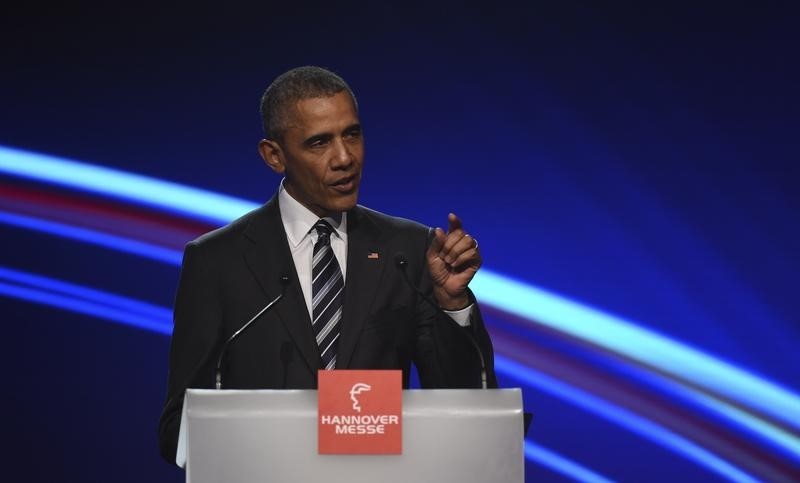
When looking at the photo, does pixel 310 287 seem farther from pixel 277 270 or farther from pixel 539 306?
pixel 539 306

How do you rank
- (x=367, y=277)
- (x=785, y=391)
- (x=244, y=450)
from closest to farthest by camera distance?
1. (x=244, y=450)
2. (x=367, y=277)
3. (x=785, y=391)

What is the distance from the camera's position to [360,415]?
1.66 meters

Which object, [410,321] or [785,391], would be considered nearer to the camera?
[410,321]

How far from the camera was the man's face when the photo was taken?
224cm

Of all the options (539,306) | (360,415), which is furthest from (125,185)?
(360,415)

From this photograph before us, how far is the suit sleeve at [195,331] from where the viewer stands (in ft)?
7.12

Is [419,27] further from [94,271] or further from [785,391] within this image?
[785,391]

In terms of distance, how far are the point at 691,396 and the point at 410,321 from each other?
61.1 inches

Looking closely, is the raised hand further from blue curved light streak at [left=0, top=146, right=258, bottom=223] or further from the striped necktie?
blue curved light streak at [left=0, top=146, right=258, bottom=223]

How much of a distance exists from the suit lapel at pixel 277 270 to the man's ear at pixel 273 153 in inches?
3.1

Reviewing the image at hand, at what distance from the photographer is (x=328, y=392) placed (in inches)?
65.2

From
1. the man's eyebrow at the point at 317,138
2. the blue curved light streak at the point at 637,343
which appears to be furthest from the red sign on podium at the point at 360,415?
the blue curved light streak at the point at 637,343

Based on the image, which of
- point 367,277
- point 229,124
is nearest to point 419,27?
point 229,124

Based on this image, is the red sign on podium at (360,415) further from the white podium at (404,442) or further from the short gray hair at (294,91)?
the short gray hair at (294,91)
